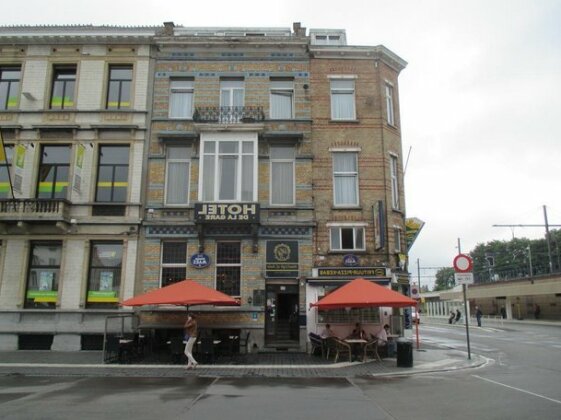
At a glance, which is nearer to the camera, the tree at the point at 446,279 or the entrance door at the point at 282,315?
the entrance door at the point at 282,315

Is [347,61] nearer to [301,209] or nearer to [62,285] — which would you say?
[301,209]

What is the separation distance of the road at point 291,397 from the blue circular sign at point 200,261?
22.8ft

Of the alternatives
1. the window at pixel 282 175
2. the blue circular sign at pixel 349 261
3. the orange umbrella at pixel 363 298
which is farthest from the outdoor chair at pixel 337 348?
the window at pixel 282 175

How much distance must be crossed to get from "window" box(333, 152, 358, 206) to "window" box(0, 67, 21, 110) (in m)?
14.8

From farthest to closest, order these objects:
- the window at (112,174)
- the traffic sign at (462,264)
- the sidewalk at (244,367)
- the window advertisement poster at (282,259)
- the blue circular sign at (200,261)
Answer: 1. the window at (112,174)
2. the window advertisement poster at (282,259)
3. the blue circular sign at (200,261)
4. the traffic sign at (462,264)
5. the sidewalk at (244,367)

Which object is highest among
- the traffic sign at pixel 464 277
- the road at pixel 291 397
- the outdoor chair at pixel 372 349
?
the traffic sign at pixel 464 277

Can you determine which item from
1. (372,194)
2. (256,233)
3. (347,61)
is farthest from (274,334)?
(347,61)

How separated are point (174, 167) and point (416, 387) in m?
13.8

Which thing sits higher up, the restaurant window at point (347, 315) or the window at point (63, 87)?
the window at point (63, 87)

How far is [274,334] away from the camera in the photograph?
19.3 meters

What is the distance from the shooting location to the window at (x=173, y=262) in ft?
64.4

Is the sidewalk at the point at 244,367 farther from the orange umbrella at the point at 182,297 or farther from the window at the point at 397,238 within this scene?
the window at the point at 397,238

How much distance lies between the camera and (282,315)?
19.6m

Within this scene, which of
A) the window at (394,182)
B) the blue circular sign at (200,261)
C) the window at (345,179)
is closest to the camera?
the blue circular sign at (200,261)
